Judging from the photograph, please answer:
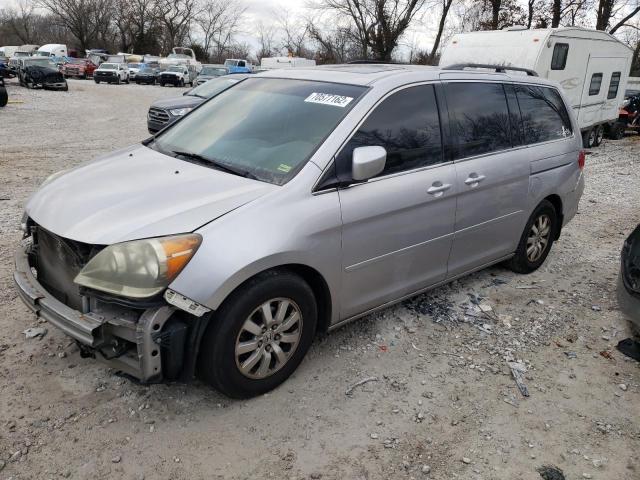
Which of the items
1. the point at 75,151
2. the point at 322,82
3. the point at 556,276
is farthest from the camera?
the point at 75,151

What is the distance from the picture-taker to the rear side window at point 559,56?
456 inches

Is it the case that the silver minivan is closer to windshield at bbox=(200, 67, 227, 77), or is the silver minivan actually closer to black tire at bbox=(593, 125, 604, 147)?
black tire at bbox=(593, 125, 604, 147)

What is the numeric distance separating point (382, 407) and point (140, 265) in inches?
63.1

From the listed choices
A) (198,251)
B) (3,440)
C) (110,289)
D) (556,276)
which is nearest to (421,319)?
(556,276)

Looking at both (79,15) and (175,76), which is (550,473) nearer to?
A: (175,76)

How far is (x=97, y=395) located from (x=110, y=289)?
0.86 metres

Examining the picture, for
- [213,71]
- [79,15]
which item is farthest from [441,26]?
[79,15]

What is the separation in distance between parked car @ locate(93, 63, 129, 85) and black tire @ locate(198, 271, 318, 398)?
3805cm

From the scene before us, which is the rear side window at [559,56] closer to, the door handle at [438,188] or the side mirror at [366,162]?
→ the door handle at [438,188]

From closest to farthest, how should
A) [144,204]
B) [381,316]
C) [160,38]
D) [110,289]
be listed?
[110,289] → [144,204] → [381,316] → [160,38]

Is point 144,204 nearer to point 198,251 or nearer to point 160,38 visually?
point 198,251

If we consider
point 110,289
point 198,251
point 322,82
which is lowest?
point 110,289

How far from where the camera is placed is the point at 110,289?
2.53m

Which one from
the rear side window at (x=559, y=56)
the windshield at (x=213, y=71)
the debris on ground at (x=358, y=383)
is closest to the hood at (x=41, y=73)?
the windshield at (x=213, y=71)
